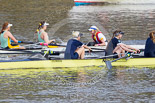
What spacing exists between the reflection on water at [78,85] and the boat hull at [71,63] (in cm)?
23

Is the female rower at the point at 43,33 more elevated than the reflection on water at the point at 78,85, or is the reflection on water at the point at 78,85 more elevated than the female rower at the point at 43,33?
the female rower at the point at 43,33

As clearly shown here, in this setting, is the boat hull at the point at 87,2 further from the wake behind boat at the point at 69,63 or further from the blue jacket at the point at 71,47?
the blue jacket at the point at 71,47

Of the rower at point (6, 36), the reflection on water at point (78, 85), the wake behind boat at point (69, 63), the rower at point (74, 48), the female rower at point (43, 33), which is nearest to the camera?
the reflection on water at point (78, 85)

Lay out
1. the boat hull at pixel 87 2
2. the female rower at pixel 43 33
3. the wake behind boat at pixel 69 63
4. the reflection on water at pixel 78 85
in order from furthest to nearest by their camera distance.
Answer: the boat hull at pixel 87 2
the female rower at pixel 43 33
the wake behind boat at pixel 69 63
the reflection on water at pixel 78 85

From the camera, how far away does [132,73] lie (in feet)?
64.7

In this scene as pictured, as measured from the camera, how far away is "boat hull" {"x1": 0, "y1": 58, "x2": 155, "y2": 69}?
20.1 meters

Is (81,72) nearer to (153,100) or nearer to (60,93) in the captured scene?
(60,93)

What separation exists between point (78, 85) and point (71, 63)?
2996 millimetres

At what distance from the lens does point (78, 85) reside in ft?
57.7

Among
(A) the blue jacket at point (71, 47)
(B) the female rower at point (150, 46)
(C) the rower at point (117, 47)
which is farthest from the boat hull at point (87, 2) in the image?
(A) the blue jacket at point (71, 47)

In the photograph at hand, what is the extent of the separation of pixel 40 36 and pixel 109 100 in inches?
390

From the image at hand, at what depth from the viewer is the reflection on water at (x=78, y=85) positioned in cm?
1584

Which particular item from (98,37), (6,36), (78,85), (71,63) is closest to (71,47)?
(71,63)

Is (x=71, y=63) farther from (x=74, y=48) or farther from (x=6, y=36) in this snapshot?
(x=6, y=36)
